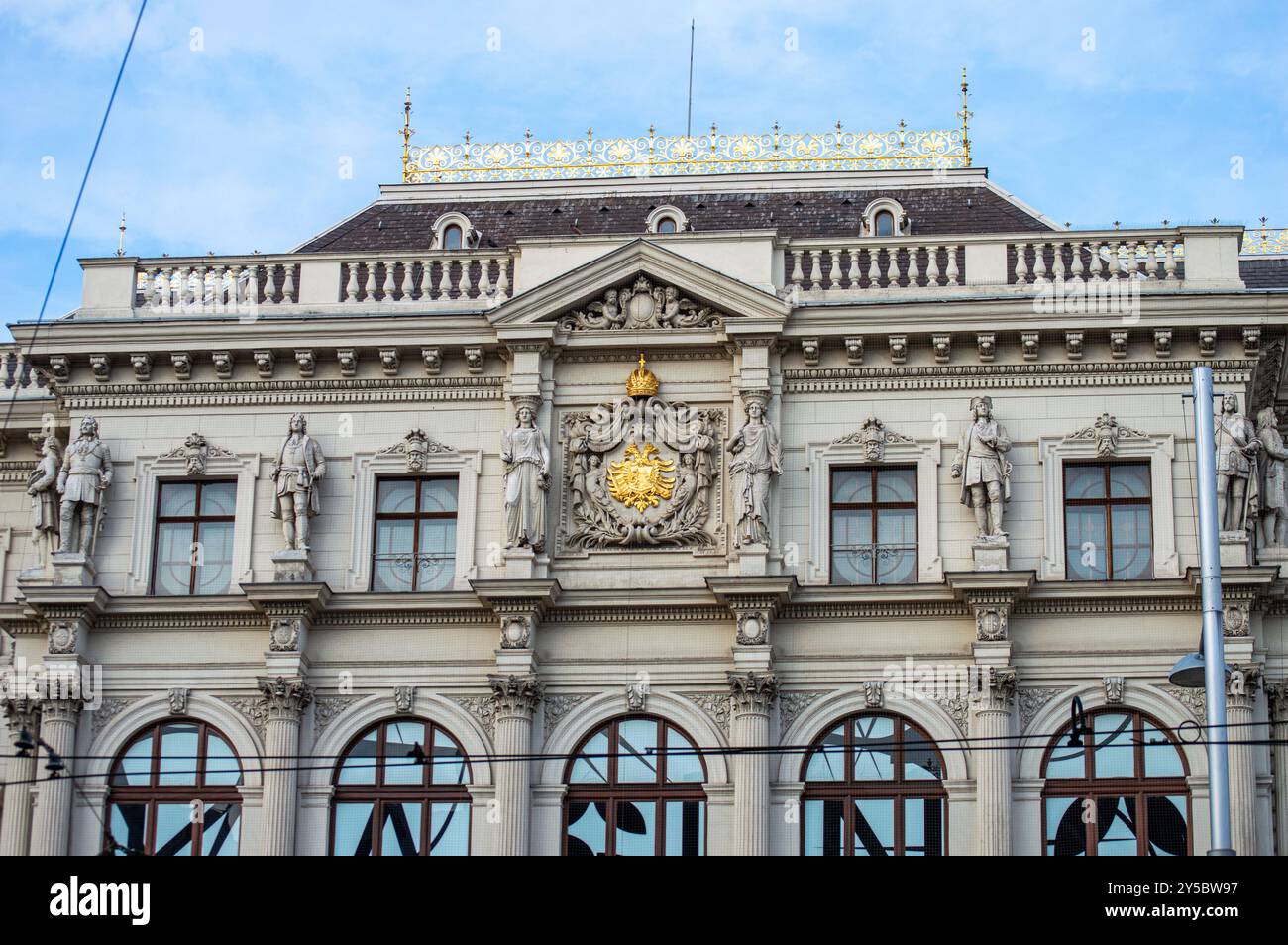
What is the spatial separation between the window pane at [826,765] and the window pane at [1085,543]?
165 inches

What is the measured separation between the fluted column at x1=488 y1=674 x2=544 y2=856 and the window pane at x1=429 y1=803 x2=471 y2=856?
62cm

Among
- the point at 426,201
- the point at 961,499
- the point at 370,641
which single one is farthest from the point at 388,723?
the point at 426,201

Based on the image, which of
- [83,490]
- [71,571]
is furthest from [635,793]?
[83,490]

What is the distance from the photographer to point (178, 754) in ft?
116

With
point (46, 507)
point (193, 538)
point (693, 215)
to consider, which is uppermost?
point (693, 215)

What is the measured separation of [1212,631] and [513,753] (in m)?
12.9

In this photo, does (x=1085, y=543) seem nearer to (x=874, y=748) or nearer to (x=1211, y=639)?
(x=874, y=748)

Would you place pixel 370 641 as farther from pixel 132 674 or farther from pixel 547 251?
pixel 547 251

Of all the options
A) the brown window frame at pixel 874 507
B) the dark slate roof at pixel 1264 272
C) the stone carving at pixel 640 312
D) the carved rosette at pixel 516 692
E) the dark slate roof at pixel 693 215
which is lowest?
the carved rosette at pixel 516 692

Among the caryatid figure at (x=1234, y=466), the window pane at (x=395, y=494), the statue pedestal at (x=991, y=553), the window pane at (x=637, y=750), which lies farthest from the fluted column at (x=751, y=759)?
the caryatid figure at (x=1234, y=466)

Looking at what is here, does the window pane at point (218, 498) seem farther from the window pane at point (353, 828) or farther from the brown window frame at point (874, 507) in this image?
the brown window frame at point (874, 507)

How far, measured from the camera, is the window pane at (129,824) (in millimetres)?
34812

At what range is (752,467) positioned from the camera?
35.0 m
